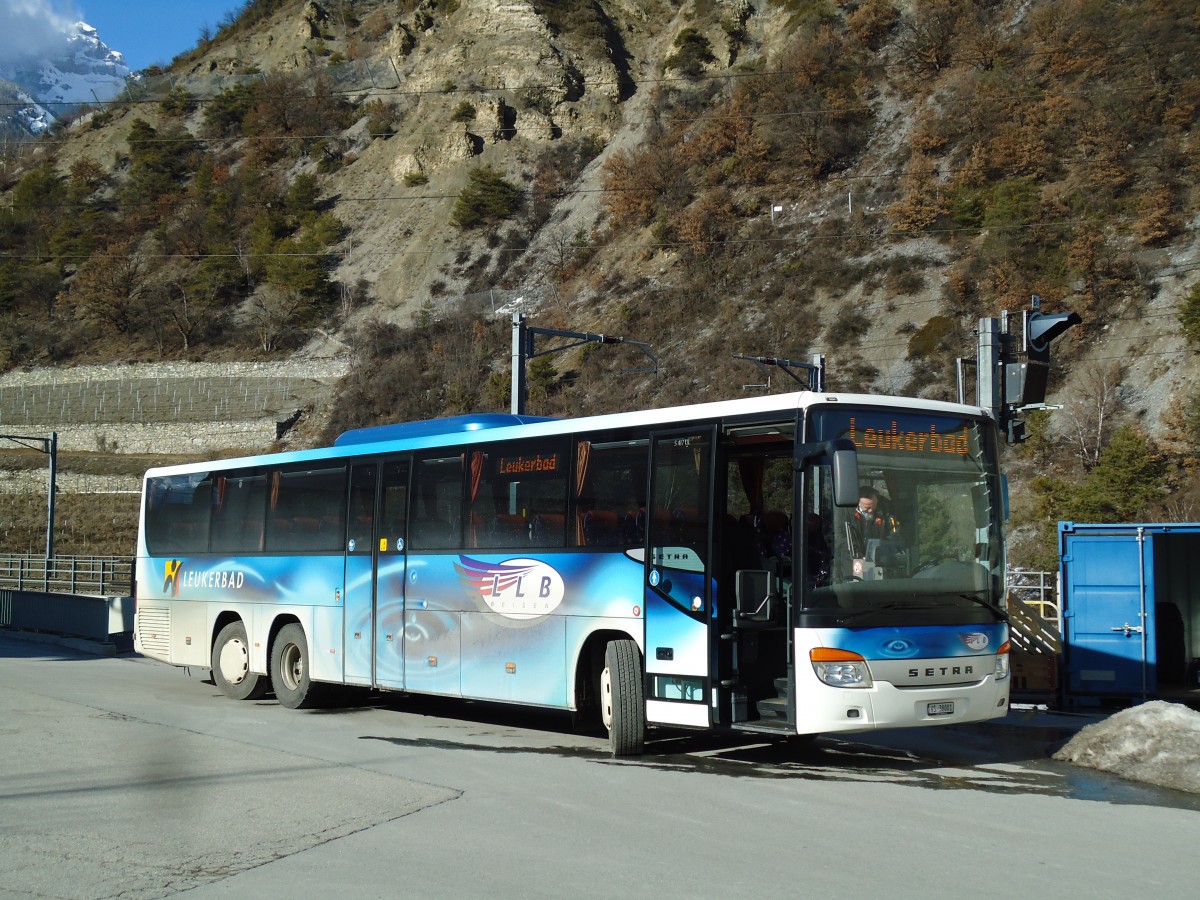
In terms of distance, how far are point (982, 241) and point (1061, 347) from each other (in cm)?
979

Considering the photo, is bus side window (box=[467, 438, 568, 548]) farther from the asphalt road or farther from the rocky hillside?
the rocky hillside

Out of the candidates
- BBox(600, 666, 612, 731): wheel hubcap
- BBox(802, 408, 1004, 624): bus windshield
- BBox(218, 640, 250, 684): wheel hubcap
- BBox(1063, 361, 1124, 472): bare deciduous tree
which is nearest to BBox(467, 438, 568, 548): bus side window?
BBox(600, 666, 612, 731): wheel hubcap

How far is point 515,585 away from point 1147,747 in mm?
6188

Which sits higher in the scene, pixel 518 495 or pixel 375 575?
pixel 518 495

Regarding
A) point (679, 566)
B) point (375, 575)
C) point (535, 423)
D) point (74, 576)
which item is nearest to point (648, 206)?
point (74, 576)

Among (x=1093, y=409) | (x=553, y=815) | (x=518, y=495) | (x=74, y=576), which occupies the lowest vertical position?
(x=553, y=815)

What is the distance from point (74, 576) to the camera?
35906 millimetres

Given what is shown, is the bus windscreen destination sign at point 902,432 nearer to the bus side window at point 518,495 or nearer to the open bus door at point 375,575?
the bus side window at point 518,495

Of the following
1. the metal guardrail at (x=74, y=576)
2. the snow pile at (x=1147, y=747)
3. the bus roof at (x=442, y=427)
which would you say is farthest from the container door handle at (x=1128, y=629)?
the metal guardrail at (x=74, y=576)

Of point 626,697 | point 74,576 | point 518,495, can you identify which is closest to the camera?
point 626,697

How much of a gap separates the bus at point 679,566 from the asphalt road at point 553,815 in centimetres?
71

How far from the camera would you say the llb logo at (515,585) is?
40.6 feet

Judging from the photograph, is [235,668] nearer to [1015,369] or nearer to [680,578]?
[680,578]

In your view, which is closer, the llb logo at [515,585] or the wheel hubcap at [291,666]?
the llb logo at [515,585]
